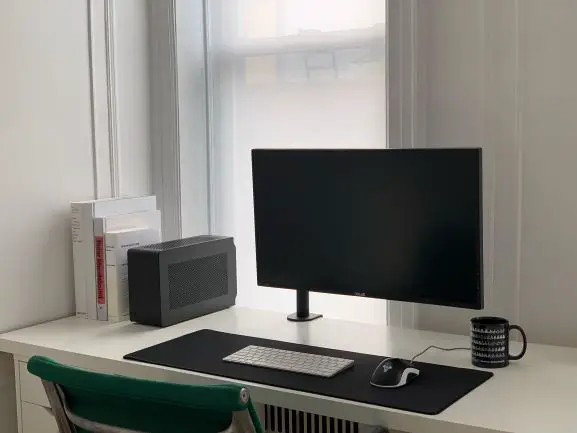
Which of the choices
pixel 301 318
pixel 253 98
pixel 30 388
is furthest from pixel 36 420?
pixel 253 98

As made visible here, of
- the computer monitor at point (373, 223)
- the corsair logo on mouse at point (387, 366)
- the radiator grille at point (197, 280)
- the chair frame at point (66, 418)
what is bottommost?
the chair frame at point (66, 418)

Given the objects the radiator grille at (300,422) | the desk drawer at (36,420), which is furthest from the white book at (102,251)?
the radiator grille at (300,422)

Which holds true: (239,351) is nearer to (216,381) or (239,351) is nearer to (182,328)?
(216,381)

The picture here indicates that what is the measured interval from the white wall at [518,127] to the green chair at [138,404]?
38.1 inches

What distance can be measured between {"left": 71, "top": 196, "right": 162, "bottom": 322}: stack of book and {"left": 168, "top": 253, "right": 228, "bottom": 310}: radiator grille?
0.59 ft

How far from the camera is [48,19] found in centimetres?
252

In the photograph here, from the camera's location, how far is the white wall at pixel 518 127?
7.00 ft

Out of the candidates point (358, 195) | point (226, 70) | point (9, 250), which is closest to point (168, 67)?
point (226, 70)

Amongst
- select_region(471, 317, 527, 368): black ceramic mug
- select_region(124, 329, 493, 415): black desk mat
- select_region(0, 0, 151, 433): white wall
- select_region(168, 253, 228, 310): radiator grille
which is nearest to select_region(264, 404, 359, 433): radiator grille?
select_region(124, 329, 493, 415): black desk mat

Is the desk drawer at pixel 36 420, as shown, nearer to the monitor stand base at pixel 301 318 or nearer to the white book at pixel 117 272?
the white book at pixel 117 272

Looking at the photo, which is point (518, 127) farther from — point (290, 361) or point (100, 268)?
point (100, 268)

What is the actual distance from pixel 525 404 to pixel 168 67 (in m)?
1.68

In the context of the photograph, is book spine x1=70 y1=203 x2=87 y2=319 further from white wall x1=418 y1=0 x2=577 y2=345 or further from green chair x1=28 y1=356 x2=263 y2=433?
white wall x1=418 y1=0 x2=577 y2=345

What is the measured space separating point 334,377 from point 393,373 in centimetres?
14
